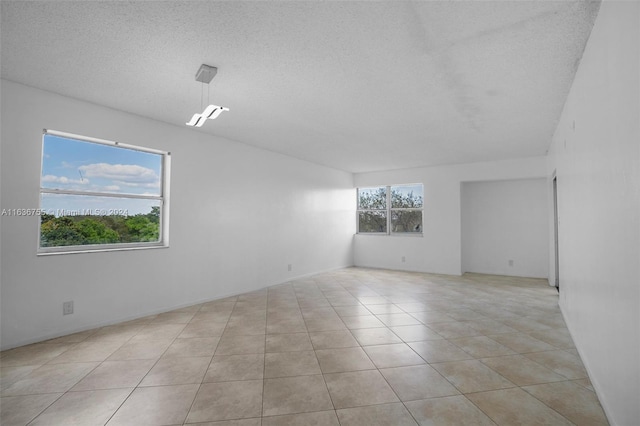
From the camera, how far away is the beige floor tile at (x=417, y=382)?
202 centimetres

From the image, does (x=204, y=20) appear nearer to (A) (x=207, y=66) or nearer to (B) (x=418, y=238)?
(A) (x=207, y=66)

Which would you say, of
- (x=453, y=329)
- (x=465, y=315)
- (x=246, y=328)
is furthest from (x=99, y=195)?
(x=465, y=315)

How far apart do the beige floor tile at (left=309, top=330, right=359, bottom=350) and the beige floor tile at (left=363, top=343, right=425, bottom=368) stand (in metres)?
0.21

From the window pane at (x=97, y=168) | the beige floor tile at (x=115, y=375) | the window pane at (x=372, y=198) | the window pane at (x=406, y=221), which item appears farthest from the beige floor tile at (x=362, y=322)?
the window pane at (x=372, y=198)

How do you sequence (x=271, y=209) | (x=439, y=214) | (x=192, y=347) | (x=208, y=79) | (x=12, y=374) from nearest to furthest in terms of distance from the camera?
(x=12, y=374) < (x=208, y=79) < (x=192, y=347) < (x=271, y=209) < (x=439, y=214)

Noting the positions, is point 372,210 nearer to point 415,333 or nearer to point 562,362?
point 415,333

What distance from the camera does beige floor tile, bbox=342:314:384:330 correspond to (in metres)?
3.37

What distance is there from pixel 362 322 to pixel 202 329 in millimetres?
1851

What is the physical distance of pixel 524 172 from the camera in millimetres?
5871

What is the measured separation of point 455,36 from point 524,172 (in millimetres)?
4959

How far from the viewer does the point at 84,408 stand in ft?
6.17

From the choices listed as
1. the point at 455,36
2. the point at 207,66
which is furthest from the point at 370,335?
the point at 207,66

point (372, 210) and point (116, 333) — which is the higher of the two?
point (372, 210)

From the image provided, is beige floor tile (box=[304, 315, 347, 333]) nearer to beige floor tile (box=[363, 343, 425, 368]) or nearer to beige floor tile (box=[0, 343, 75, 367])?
beige floor tile (box=[363, 343, 425, 368])
